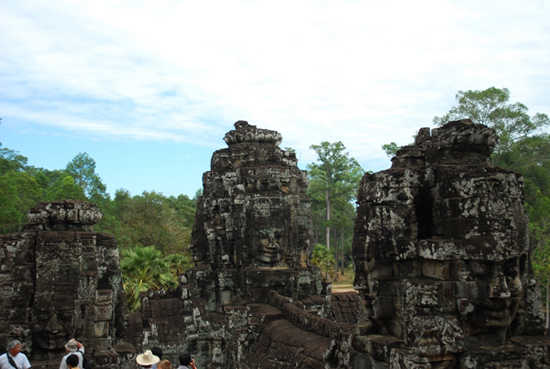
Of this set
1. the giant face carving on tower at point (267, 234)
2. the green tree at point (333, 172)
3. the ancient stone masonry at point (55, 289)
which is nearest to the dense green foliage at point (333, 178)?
the green tree at point (333, 172)

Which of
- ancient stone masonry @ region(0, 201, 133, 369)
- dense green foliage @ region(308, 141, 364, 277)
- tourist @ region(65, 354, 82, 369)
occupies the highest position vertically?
dense green foliage @ region(308, 141, 364, 277)

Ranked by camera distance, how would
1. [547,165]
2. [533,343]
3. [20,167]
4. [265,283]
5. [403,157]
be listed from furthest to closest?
[20,167] → [547,165] → [265,283] → [403,157] → [533,343]

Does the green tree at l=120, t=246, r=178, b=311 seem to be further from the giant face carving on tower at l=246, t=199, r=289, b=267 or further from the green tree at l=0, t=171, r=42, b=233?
the giant face carving on tower at l=246, t=199, r=289, b=267

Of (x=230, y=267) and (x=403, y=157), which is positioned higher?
(x=403, y=157)

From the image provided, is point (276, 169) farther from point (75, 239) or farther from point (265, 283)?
point (75, 239)

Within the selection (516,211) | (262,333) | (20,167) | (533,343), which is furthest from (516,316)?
(20,167)

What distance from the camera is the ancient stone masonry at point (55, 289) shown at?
7.34 metres

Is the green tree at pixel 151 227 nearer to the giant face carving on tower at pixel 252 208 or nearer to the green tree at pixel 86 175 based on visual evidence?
the green tree at pixel 86 175

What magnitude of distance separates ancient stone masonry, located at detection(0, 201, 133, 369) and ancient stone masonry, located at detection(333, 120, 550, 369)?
3.83 m

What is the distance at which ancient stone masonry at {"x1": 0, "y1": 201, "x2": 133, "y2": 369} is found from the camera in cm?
734

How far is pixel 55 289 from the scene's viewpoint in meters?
7.48

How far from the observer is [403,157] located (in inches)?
258

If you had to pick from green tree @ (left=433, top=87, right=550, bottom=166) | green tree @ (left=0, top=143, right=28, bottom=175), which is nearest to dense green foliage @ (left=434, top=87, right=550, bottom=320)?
green tree @ (left=433, top=87, right=550, bottom=166)

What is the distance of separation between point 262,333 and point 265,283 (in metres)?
1.68
